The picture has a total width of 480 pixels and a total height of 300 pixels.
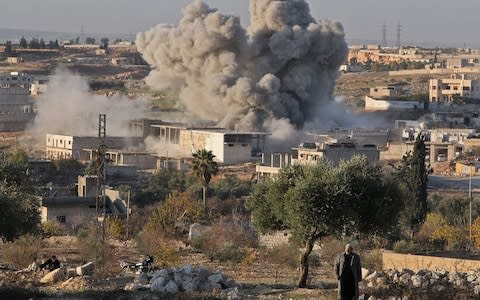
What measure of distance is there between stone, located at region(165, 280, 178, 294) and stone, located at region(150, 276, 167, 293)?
0.08 m

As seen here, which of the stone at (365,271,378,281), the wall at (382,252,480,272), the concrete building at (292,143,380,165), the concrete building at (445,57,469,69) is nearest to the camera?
the stone at (365,271,378,281)

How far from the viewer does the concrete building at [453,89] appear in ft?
380

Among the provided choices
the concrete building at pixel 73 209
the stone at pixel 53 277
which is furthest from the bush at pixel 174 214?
the stone at pixel 53 277

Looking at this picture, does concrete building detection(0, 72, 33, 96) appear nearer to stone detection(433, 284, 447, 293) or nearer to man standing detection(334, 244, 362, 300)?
stone detection(433, 284, 447, 293)

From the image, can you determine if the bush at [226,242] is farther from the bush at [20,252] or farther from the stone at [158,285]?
the stone at [158,285]

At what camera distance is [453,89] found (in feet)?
386

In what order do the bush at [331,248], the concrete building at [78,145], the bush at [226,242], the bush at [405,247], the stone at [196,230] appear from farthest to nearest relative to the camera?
the concrete building at [78,145]
the stone at [196,230]
the bush at [226,242]
the bush at [331,248]
the bush at [405,247]

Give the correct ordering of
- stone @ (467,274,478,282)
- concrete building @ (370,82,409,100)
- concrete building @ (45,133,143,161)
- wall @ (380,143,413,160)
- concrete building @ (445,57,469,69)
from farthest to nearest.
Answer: concrete building @ (445,57,469,69)
concrete building @ (370,82,409,100)
concrete building @ (45,133,143,161)
wall @ (380,143,413,160)
stone @ (467,274,478,282)

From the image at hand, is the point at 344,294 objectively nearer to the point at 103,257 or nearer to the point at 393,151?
the point at 103,257

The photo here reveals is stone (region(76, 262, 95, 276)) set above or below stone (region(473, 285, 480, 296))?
below

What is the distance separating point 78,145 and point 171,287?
52.7 meters

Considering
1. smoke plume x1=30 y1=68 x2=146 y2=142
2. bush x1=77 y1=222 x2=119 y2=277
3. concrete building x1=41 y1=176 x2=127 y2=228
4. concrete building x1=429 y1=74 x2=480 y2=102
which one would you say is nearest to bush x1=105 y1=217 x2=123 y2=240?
bush x1=77 y1=222 x2=119 y2=277

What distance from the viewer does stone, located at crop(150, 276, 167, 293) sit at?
22.7m

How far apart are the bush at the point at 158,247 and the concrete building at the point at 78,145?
1281 inches
